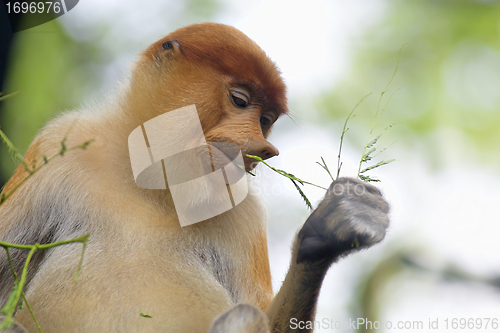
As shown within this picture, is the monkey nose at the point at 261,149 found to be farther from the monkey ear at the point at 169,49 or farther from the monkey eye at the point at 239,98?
the monkey ear at the point at 169,49

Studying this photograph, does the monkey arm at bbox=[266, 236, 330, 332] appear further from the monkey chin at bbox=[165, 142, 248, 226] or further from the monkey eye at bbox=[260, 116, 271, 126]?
the monkey eye at bbox=[260, 116, 271, 126]

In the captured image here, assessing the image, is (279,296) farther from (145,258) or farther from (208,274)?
(145,258)

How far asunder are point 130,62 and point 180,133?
0.73 metres

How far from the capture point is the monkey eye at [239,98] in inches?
99.7

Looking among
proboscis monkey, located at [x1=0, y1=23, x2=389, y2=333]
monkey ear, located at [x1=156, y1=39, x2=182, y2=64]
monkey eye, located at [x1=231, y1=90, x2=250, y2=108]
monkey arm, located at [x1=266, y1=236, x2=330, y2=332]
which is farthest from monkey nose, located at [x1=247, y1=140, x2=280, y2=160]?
monkey ear, located at [x1=156, y1=39, x2=182, y2=64]

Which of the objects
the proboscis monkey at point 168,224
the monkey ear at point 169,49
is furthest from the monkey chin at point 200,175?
the monkey ear at point 169,49

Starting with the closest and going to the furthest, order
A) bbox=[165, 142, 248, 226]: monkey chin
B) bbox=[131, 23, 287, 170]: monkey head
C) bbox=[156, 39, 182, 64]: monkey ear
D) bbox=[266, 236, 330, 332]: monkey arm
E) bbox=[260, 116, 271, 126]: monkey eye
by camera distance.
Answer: bbox=[266, 236, 330, 332]: monkey arm, bbox=[165, 142, 248, 226]: monkey chin, bbox=[131, 23, 287, 170]: monkey head, bbox=[156, 39, 182, 64]: monkey ear, bbox=[260, 116, 271, 126]: monkey eye

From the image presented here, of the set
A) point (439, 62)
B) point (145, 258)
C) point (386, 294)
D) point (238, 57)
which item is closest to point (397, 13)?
point (439, 62)

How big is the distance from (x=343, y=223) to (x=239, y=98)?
0.93 meters

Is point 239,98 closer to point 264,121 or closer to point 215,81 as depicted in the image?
point 215,81

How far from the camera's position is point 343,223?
2.03 m

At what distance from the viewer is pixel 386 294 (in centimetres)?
557

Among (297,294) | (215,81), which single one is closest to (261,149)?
(215,81)

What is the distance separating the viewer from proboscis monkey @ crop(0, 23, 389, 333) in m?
2.05
